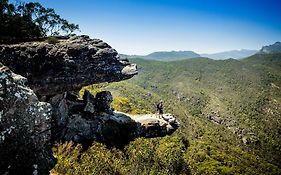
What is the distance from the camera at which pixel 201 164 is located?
292 ft

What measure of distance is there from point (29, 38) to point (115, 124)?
19.4m

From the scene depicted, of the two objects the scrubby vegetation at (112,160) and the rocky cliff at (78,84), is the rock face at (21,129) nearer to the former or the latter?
the rocky cliff at (78,84)

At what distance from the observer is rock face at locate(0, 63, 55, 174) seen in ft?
36.4

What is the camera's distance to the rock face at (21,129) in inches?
437

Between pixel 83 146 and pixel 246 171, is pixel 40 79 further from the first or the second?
pixel 246 171

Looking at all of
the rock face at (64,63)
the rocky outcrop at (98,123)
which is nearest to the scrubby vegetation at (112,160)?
the rocky outcrop at (98,123)

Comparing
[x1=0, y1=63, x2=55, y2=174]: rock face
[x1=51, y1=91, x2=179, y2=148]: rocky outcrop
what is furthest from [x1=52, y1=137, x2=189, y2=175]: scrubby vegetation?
[x1=0, y1=63, x2=55, y2=174]: rock face

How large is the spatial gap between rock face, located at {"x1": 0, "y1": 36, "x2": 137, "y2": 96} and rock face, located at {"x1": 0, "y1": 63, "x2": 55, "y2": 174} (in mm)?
24323

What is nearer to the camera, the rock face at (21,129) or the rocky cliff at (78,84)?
the rock face at (21,129)

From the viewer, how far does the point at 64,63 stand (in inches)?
1484

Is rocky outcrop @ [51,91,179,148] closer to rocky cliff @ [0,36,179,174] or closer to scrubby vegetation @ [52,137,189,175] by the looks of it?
rocky cliff @ [0,36,179,174]

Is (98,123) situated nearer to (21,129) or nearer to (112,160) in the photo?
(112,160)

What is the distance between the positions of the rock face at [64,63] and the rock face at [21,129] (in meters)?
24.3

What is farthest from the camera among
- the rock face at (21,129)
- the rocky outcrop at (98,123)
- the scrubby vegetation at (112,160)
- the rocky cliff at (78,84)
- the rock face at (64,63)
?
the rocky outcrop at (98,123)
